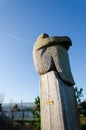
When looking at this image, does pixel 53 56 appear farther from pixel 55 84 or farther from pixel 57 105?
pixel 57 105

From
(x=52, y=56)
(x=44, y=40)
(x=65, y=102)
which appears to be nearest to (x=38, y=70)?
(x=52, y=56)

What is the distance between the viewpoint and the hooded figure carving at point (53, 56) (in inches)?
110

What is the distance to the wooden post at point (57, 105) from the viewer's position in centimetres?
242

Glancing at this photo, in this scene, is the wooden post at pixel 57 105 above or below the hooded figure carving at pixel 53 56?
below

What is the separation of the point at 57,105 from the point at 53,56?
773 millimetres

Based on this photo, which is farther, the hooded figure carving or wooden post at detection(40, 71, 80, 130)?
the hooded figure carving

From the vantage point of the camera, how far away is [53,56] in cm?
287

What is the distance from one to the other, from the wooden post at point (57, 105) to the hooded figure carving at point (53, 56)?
98 mm

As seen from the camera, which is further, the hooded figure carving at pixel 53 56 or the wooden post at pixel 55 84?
the hooded figure carving at pixel 53 56

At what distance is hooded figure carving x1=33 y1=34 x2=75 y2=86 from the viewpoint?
279 cm

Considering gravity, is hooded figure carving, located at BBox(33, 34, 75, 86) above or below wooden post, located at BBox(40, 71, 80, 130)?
above

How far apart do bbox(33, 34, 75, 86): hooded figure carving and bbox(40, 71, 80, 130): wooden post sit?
98 mm

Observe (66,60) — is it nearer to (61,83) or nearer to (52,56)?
(52,56)

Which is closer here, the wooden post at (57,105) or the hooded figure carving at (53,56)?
the wooden post at (57,105)
